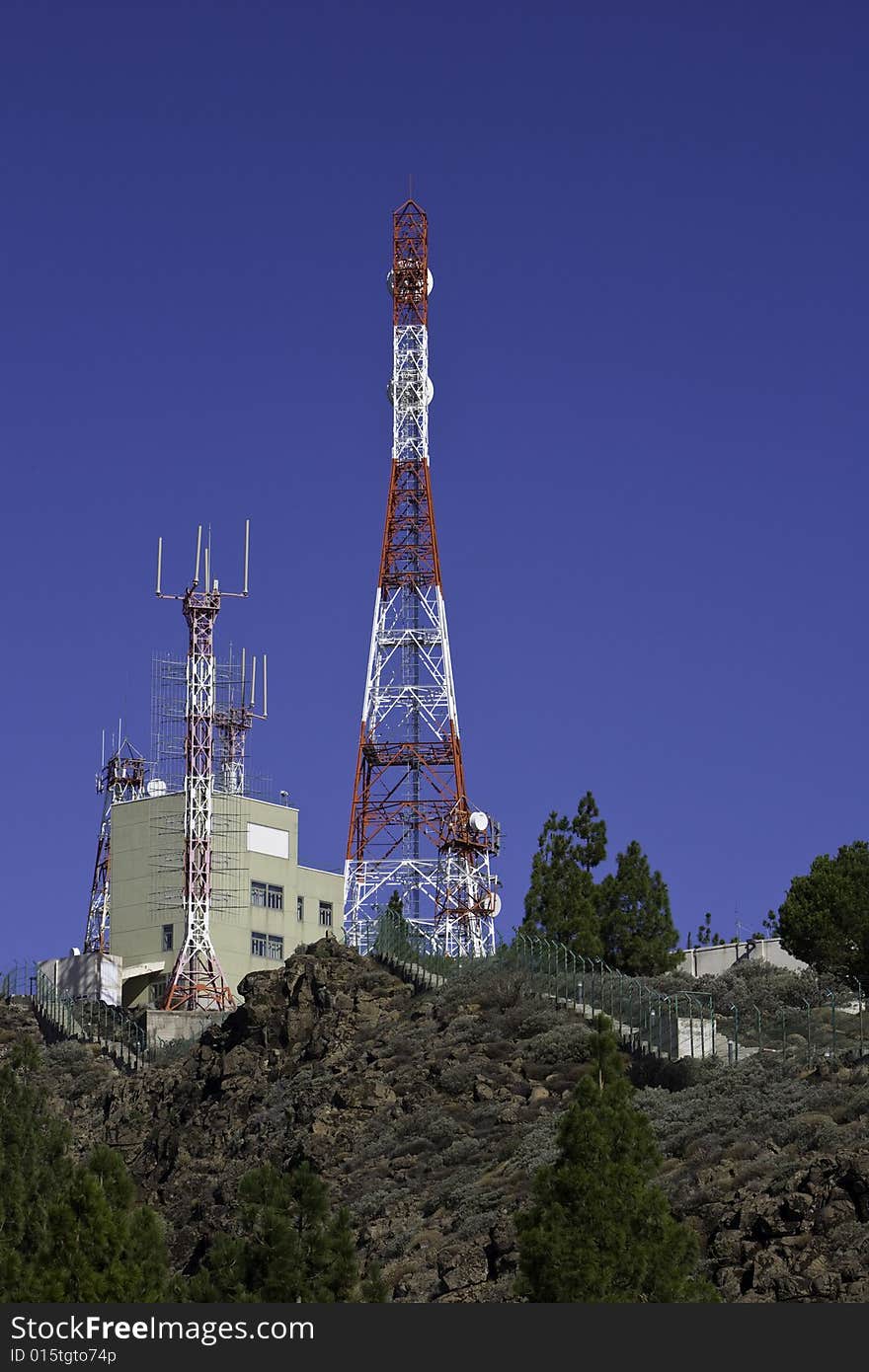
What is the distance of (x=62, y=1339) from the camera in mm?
22953

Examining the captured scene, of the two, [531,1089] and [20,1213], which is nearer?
[20,1213]

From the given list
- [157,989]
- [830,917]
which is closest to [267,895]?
[157,989]

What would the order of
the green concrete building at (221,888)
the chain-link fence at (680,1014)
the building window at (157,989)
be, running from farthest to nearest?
the green concrete building at (221,888)
the building window at (157,989)
the chain-link fence at (680,1014)

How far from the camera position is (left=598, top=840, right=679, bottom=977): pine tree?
7088 centimetres

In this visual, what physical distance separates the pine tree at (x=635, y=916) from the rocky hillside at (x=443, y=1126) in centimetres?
859

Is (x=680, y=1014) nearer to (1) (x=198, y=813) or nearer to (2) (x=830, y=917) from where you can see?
(2) (x=830, y=917)

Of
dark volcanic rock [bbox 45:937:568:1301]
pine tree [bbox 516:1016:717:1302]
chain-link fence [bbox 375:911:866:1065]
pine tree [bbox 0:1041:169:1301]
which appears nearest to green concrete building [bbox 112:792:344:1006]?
dark volcanic rock [bbox 45:937:568:1301]

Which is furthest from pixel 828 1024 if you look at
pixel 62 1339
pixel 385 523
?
pixel 385 523

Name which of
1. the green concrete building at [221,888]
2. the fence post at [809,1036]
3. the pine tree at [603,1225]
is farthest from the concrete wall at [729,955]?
the pine tree at [603,1225]

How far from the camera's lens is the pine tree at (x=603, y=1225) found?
30.4 meters

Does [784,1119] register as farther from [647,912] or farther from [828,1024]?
[647,912]

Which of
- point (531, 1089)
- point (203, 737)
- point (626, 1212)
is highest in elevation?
point (203, 737)

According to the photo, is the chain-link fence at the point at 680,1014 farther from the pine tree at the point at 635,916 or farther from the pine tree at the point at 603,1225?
the pine tree at the point at 603,1225

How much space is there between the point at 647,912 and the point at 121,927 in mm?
24800
